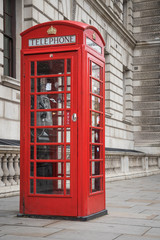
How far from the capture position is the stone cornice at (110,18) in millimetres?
18239

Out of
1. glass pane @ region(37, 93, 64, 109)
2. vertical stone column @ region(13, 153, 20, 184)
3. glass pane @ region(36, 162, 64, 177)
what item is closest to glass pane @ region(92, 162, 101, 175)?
glass pane @ region(36, 162, 64, 177)

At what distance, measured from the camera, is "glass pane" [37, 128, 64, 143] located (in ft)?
19.1

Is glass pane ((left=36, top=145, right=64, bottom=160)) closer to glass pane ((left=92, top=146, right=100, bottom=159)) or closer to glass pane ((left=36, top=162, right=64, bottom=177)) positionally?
glass pane ((left=36, top=162, right=64, bottom=177))

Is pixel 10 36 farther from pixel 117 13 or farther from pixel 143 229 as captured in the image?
pixel 117 13

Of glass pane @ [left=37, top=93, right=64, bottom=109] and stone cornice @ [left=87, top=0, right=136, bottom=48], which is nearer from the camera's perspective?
glass pane @ [left=37, top=93, right=64, bottom=109]

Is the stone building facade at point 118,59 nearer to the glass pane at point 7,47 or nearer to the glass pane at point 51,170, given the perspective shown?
the glass pane at point 7,47

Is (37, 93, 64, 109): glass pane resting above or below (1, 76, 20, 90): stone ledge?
below

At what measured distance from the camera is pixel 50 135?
5859 millimetres

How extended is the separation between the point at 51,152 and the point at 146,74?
19531 millimetres

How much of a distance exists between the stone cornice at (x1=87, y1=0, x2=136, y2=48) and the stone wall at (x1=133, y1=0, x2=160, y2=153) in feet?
4.77

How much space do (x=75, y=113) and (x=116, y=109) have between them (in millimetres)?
15308

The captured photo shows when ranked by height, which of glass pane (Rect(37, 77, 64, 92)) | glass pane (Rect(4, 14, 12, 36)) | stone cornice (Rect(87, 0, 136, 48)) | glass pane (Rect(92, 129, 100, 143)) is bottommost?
glass pane (Rect(92, 129, 100, 143))

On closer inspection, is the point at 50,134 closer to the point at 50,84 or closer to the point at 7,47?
the point at 50,84

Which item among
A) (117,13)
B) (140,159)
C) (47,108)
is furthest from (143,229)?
(117,13)
